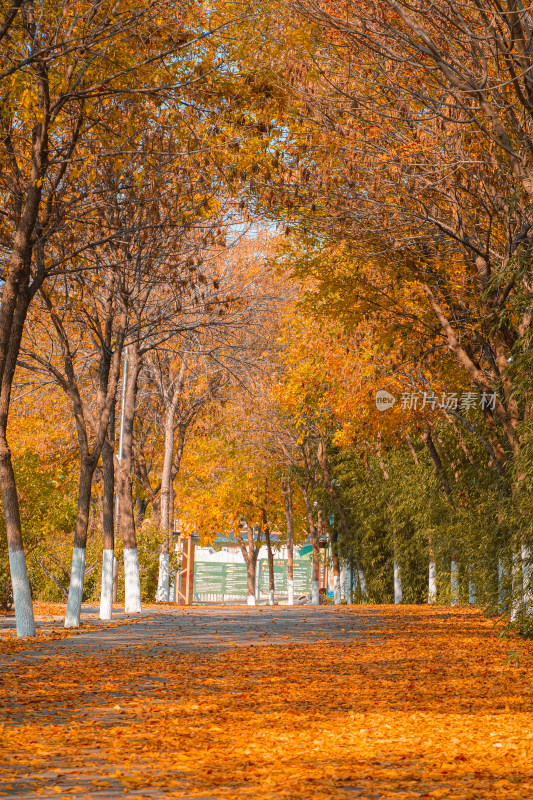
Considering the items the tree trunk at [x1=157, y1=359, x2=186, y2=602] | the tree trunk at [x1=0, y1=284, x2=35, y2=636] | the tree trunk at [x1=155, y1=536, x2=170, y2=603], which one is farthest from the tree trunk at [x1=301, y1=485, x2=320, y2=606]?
the tree trunk at [x1=0, y1=284, x2=35, y2=636]

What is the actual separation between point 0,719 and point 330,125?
9.27 meters

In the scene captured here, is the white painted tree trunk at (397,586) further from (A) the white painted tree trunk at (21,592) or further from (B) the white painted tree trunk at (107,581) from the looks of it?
(A) the white painted tree trunk at (21,592)

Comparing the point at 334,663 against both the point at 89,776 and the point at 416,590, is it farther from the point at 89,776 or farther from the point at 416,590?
the point at 416,590

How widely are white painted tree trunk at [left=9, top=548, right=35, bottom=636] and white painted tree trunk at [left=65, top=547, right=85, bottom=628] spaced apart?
2.23 meters

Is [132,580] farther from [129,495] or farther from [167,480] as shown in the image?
[167,480]

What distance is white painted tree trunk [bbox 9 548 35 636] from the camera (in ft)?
47.6

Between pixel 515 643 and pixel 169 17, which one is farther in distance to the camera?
pixel 515 643

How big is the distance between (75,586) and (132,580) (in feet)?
15.1

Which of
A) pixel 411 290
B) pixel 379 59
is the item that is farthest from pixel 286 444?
pixel 379 59

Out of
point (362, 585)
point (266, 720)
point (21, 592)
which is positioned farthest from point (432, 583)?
point (266, 720)

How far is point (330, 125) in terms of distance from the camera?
1337cm

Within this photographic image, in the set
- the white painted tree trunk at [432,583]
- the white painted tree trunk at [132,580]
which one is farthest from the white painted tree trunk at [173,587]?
the white painted tree trunk at [132,580]

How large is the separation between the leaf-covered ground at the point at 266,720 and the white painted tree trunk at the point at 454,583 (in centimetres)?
1282

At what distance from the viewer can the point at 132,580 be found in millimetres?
22328
